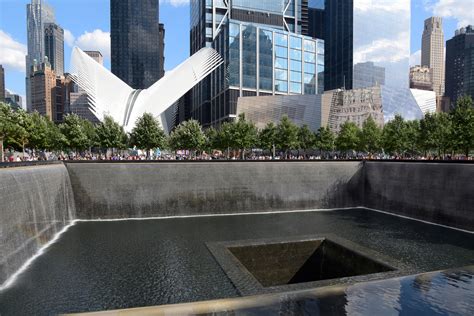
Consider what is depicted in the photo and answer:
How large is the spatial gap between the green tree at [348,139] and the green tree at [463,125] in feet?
64.8

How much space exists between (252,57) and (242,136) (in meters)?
49.5

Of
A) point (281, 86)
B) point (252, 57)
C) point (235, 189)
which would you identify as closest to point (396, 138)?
point (235, 189)

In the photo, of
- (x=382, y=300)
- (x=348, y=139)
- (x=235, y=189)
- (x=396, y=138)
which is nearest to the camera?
(x=382, y=300)

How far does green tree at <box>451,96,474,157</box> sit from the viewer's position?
3622cm

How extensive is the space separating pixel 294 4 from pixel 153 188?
117 metres

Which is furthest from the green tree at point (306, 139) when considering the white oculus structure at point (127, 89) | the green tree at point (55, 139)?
the green tree at point (55, 139)

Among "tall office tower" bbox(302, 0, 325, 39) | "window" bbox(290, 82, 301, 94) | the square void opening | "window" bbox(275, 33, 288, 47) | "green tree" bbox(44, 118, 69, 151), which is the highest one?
"tall office tower" bbox(302, 0, 325, 39)

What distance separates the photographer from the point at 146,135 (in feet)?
160

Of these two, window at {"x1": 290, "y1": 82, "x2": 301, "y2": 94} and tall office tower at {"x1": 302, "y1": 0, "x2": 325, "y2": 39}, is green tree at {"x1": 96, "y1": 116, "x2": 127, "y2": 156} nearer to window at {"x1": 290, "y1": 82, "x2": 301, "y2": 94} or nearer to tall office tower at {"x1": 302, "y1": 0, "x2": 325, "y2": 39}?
window at {"x1": 290, "y1": 82, "x2": 301, "y2": 94}

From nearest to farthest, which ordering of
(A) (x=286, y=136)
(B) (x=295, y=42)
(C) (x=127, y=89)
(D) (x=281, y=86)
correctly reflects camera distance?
(A) (x=286, y=136), (C) (x=127, y=89), (D) (x=281, y=86), (B) (x=295, y=42)

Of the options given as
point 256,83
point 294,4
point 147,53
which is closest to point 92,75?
point 256,83

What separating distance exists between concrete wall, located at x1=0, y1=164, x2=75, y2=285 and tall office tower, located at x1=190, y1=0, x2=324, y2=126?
2937 inches

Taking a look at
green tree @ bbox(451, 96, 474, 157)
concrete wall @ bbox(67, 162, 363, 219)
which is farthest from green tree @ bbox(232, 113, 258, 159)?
green tree @ bbox(451, 96, 474, 157)

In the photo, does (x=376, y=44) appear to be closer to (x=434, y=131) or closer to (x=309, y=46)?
(x=309, y=46)
